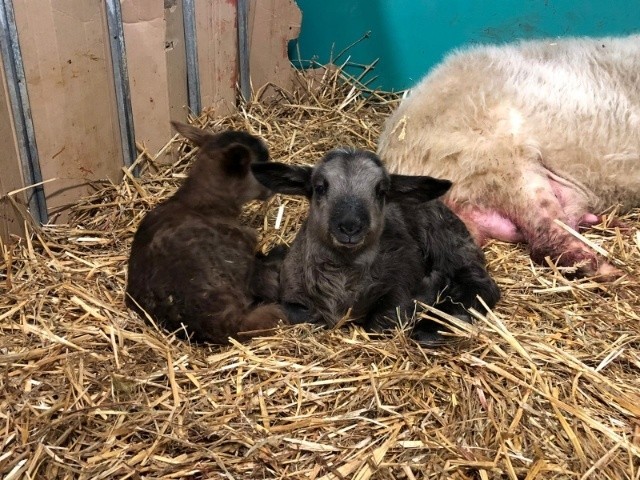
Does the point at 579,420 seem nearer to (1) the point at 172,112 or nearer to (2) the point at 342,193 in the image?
(2) the point at 342,193

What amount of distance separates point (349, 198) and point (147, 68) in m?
1.93

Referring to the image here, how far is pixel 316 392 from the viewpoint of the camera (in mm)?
2762

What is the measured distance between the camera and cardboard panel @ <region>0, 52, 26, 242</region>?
3574 millimetres

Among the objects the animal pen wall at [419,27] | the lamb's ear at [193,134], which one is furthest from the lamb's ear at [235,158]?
the animal pen wall at [419,27]

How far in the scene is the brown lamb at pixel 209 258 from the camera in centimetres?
307

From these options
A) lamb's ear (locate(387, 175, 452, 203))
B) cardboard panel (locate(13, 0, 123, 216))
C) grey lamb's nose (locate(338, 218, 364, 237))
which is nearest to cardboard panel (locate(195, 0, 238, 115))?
cardboard panel (locate(13, 0, 123, 216))

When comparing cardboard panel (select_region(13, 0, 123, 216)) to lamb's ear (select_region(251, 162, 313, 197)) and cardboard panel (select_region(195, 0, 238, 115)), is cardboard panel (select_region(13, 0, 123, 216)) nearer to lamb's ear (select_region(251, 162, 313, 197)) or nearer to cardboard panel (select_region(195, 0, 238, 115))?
cardboard panel (select_region(195, 0, 238, 115))

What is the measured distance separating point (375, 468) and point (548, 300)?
1.63 meters

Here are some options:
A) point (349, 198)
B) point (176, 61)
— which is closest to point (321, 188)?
point (349, 198)

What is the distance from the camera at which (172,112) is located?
15.5ft

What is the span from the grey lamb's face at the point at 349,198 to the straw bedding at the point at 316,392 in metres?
0.47

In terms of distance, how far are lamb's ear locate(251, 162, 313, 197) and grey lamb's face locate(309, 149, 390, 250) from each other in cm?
4

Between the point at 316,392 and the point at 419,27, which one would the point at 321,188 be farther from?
the point at 419,27

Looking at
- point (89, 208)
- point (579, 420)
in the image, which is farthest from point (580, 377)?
point (89, 208)
